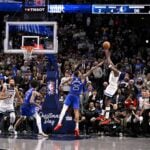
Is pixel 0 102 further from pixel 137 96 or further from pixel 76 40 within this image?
pixel 76 40

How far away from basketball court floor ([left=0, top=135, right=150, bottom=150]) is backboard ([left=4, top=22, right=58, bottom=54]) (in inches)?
134

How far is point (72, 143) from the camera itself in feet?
52.1

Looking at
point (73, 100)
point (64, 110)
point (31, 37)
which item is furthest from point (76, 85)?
point (31, 37)

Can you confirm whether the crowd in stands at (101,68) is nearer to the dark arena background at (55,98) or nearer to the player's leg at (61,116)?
the dark arena background at (55,98)

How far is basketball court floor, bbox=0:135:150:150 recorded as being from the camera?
49.3 feet

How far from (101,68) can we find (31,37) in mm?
4377

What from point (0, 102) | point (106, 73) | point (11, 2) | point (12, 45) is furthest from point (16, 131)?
point (11, 2)

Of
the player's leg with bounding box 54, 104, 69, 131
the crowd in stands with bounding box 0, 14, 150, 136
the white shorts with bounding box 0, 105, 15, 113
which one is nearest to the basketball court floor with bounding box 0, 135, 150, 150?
the player's leg with bounding box 54, 104, 69, 131

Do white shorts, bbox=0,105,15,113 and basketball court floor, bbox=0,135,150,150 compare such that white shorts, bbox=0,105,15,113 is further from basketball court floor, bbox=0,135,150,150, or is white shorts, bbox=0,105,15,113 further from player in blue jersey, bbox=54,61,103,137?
player in blue jersey, bbox=54,61,103,137

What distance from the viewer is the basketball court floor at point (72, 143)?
1502 cm

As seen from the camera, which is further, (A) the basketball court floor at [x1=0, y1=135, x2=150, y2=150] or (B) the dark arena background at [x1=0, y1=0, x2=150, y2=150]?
(B) the dark arena background at [x1=0, y1=0, x2=150, y2=150]

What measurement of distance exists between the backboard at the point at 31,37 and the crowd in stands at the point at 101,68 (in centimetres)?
149

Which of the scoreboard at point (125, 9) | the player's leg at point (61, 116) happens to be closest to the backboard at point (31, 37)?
the player's leg at point (61, 116)

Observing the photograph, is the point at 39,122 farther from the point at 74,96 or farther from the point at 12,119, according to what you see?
the point at 74,96
